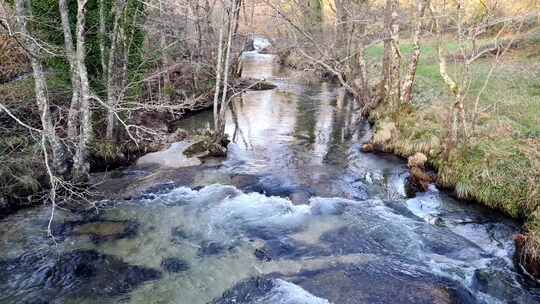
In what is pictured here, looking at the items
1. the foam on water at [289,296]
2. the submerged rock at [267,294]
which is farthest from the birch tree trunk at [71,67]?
the foam on water at [289,296]

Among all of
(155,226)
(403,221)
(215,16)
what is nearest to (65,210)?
(155,226)

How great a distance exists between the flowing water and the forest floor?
0.71 m

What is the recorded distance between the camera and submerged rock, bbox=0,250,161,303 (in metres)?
9.19

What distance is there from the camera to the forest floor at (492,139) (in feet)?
39.7

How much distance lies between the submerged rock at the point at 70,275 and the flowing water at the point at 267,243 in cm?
3

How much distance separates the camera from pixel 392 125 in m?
18.9

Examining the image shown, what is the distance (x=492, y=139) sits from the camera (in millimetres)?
14648

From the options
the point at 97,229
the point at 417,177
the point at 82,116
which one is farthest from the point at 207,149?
the point at 417,177

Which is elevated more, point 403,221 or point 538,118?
point 538,118

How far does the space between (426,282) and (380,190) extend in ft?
18.0

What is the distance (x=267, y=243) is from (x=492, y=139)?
9.17 m

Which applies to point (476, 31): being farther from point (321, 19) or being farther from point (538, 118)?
point (321, 19)

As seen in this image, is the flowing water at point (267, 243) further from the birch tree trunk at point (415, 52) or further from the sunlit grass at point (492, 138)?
the birch tree trunk at point (415, 52)

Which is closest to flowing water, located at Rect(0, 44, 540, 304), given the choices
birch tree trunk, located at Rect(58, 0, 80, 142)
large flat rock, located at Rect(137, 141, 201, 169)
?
large flat rock, located at Rect(137, 141, 201, 169)
